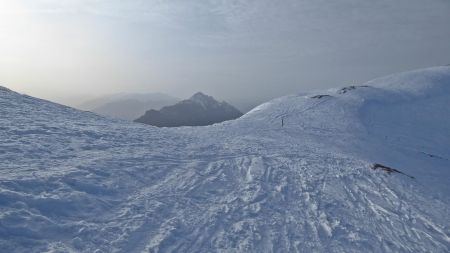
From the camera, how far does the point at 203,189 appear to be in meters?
13.4

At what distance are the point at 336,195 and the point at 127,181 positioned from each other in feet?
24.4

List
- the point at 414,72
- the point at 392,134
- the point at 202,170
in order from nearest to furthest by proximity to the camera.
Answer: the point at 202,170
the point at 392,134
the point at 414,72

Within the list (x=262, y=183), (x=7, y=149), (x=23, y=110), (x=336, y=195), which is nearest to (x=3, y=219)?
(x=7, y=149)

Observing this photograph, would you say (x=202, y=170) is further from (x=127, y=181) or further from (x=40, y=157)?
(x=40, y=157)

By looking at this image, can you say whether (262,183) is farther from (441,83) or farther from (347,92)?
(441,83)

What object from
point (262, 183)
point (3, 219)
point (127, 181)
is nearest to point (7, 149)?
point (127, 181)

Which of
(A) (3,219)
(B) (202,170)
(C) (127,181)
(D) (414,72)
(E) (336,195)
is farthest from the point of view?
(D) (414,72)

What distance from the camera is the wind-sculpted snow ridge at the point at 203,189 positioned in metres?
9.61

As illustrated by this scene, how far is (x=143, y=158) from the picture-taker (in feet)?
52.4

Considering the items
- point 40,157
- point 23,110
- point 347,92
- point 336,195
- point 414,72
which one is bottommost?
point 336,195

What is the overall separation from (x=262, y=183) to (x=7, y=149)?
934 centimetres

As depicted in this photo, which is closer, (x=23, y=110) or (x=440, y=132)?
(x=23, y=110)

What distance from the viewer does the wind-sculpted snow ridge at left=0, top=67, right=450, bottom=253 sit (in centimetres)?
961

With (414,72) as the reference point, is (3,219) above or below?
below
